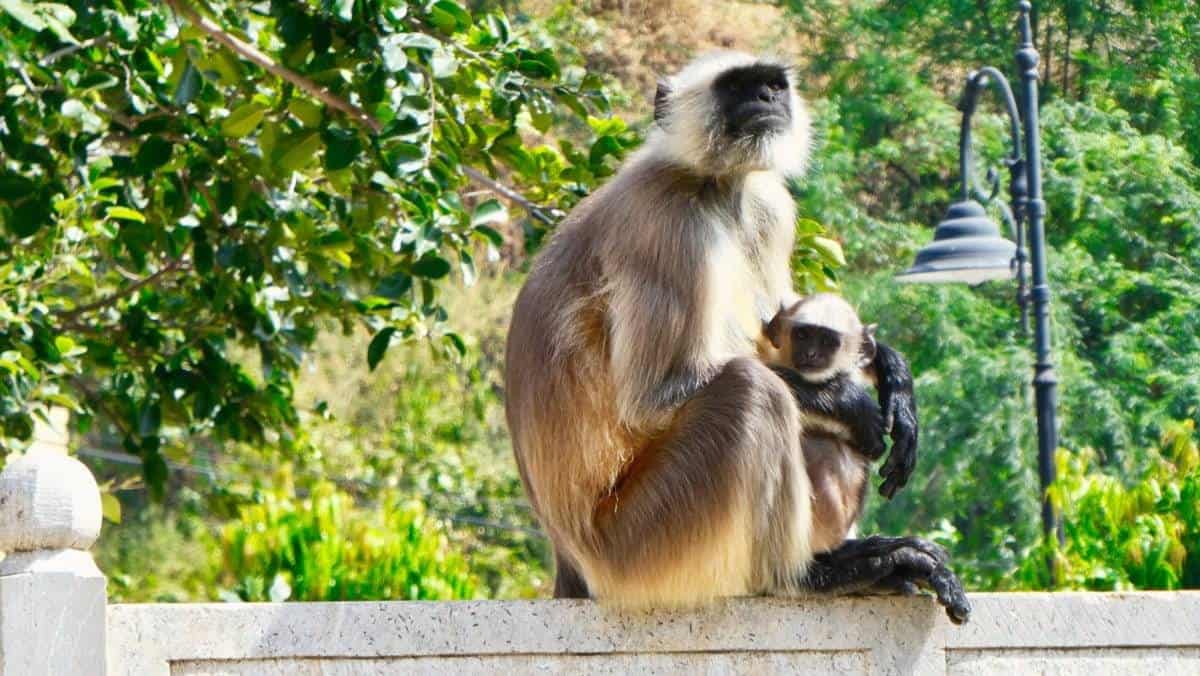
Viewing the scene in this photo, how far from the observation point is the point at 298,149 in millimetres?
4801

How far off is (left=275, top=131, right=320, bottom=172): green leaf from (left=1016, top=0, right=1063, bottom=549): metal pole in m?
4.35

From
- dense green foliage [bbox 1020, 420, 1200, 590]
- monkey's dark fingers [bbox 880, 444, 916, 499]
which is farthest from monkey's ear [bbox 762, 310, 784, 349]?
dense green foliage [bbox 1020, 420, 1200, 590]

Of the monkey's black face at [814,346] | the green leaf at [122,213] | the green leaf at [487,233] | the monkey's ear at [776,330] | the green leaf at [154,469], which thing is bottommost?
the monkey's black face at [814,346]

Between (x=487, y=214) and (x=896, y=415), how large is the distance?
4.73 feet

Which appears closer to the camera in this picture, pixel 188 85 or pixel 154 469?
pixel 188 85

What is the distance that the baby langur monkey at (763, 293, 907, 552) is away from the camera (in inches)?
158

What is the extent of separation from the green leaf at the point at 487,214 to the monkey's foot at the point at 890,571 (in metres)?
1.73

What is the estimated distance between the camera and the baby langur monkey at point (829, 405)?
4.02 metres

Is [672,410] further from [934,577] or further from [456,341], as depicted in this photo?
[456,341]

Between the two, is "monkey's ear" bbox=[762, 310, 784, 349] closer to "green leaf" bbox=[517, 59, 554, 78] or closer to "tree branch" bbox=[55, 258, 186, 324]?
"green leaf" bbox=[517, 59, 554, 78]

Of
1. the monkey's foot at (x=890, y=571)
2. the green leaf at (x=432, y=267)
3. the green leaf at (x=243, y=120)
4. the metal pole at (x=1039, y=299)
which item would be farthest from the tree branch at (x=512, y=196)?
the metal pole at (x=1039, y=299)

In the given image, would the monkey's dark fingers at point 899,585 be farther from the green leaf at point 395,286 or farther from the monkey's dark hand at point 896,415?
the green leaf at point 395,286

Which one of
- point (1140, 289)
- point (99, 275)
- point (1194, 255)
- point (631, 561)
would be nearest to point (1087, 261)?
point (1140, 289)

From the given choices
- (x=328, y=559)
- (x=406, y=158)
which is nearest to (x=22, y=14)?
(x=406, y=158)
